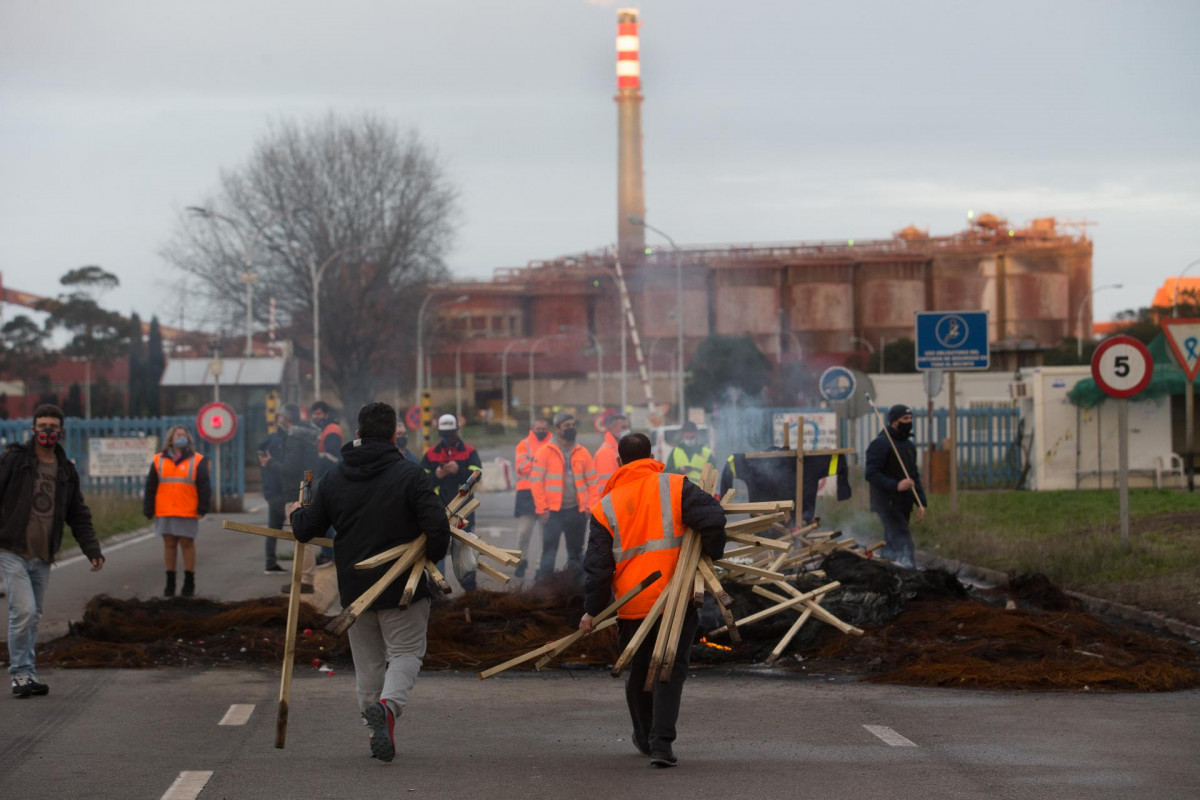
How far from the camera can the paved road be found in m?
6.51

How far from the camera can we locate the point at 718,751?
24.4ft

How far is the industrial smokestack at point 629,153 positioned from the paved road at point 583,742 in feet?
295

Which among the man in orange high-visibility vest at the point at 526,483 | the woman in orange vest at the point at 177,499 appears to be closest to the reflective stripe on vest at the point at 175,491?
the woman in orange vest at the point at 177,499

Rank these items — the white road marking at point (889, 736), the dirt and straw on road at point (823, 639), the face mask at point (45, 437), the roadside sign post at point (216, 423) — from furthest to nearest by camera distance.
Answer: the roadside sign post at point (216, 423)
the dirt and straw on road at point (823, 639)
the face mask at point (45, 437)
the white road marking at point (889, 736)

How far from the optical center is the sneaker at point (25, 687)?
8.91m

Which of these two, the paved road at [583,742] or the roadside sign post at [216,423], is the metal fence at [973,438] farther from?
the paved road at [583,742]

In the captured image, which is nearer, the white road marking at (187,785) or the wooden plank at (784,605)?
the white road marking at (187,785)

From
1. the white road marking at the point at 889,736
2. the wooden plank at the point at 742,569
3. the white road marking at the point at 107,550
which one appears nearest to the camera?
the white road marking at the point at 889,736

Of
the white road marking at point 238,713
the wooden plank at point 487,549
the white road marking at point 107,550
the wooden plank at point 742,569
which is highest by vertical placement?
the wooden plank at point 487,549

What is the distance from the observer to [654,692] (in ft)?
22.9

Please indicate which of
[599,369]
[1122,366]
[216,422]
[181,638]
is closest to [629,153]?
[599,369]

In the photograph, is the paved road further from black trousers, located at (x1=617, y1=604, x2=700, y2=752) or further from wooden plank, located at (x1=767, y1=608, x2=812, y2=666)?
wooden plank, located at (x1=767, y1=608, x2=812, y2=666)

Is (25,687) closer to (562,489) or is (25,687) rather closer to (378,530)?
(378,530)

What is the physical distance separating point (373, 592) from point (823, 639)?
484 centimetres
